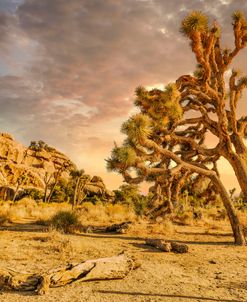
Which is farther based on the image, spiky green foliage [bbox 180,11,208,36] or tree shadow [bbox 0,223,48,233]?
tree shadow [bbox 0,223,48,233]

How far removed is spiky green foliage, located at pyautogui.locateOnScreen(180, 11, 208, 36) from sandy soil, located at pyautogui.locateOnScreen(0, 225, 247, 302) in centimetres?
622

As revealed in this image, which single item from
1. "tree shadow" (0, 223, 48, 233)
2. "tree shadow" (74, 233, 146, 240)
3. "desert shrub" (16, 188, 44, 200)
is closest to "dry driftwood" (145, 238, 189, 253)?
"tree shadow" (74, 233, 146, 240)

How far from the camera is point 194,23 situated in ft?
32.1

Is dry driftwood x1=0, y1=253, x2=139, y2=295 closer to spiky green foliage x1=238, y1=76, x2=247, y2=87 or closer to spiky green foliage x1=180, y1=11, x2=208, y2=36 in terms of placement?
spiky green foliage x1=180, y1=11, x2=208, y2=36

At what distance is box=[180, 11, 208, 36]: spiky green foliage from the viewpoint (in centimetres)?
977

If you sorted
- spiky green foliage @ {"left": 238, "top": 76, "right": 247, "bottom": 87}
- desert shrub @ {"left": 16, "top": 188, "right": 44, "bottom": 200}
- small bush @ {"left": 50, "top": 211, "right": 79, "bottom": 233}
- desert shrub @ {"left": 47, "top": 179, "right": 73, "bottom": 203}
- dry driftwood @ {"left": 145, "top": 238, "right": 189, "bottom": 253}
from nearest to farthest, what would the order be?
1. dry driftwood @ {"left": 145, "top": 238, "right": 189, "bottom": 253}
2. small bush @ {"left": 50, "top": 211, "right": 79, "bottom": 233}
3. spiky green foliage @ {"left": 238, "top": 76, "right": 247, "bottom": 87}
4. desert shrub @ {"left": 47, "top": 179, "right": 73, "bottom": 203}
5. desert shrub @ {"left": 16, "top": 188, "right": 44, "bottom": 200}

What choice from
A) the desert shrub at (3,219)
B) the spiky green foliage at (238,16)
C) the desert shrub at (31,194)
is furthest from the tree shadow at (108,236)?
the desert shrub at (31,194)

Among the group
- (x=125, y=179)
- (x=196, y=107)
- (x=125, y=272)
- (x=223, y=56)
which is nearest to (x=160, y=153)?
(x=125, y=179)

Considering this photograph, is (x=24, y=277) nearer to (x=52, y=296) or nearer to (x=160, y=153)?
(x=52, y=296)

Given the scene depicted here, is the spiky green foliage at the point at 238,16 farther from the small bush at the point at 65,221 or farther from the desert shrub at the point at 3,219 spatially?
the desert shrub at the point at 3,219

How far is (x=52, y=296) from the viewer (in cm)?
448

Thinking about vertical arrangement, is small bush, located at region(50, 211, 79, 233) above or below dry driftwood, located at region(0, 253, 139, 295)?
above

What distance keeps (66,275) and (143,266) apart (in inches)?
73.1

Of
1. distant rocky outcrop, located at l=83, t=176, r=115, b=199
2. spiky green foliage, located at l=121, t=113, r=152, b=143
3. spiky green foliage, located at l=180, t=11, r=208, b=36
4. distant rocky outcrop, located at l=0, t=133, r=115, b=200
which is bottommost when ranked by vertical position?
spiky green foliage, located at l=121, t=113, r=152, b=143
